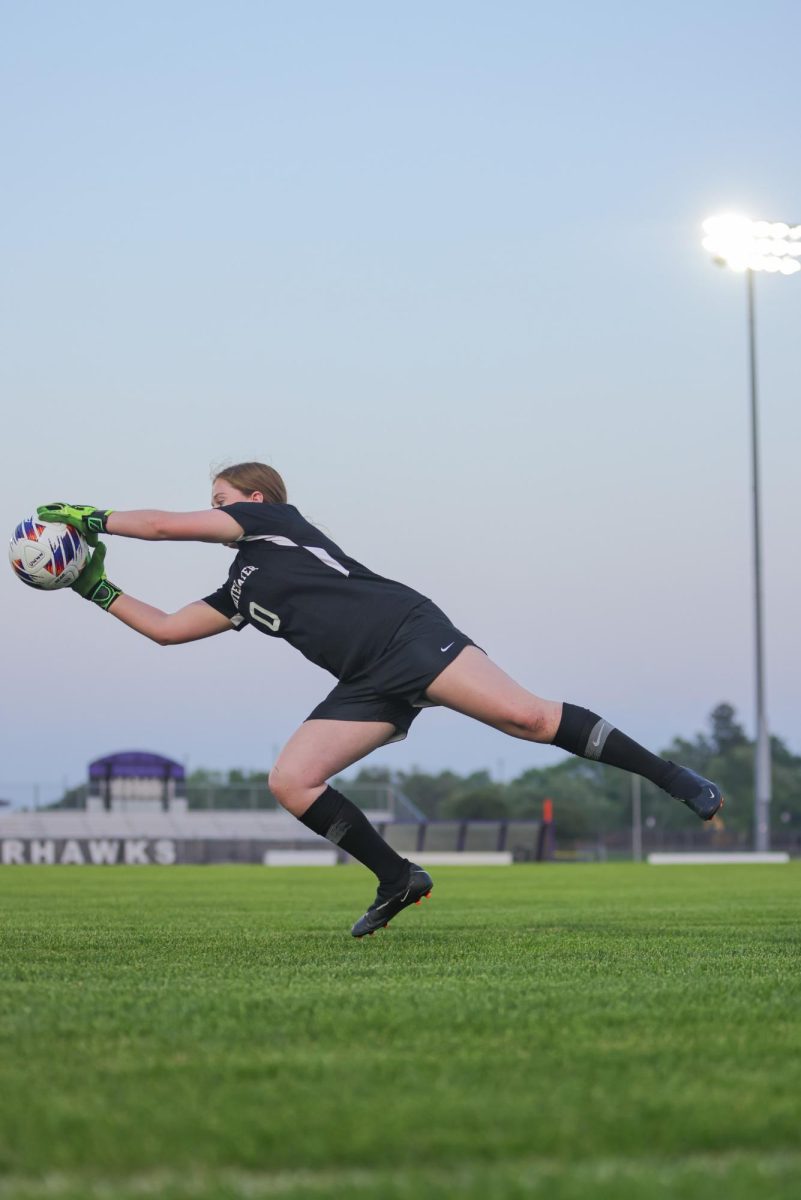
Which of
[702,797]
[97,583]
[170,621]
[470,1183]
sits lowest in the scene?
[470,1183]

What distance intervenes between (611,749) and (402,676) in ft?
2.90

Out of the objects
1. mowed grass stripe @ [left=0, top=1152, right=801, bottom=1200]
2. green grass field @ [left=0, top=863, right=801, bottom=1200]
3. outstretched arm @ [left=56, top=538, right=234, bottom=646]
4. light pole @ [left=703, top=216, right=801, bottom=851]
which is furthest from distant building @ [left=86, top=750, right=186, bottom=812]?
mowed grass stripe @ [left=0, top=1152, right=801, bottom=1200]

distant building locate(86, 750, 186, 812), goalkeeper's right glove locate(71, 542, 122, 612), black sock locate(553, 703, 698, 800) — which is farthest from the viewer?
distant building locate(86, 750, 186, 812)

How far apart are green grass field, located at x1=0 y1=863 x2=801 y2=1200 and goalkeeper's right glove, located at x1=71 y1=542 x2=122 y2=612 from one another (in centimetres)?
182

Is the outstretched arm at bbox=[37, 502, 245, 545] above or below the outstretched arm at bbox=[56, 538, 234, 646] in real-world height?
above

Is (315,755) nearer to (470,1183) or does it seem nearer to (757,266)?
(470,1183)

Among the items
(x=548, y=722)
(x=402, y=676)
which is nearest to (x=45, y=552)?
(x=402, y=676)

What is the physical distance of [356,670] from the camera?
5.93 meters

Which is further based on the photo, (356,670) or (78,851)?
(78,851)

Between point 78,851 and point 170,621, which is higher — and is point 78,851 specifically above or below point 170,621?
below

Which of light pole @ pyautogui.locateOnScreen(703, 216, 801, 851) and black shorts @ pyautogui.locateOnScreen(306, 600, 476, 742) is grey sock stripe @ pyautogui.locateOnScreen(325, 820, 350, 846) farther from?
light pole @ pyautogui.locateOnScreen(703, 216, 801, 851)

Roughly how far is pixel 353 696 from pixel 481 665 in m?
0.56

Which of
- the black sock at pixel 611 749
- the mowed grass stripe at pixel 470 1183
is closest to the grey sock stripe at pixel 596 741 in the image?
the black sock at pixel 611 749

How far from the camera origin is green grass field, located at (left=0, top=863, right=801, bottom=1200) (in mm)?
1920
